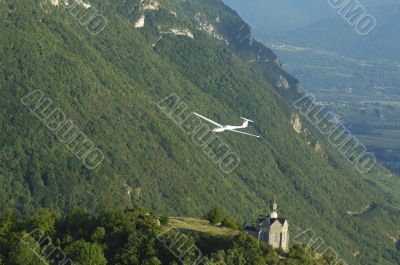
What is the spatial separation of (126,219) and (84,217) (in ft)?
23.9

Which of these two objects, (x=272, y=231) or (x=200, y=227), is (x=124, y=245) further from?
(x=272, y=231)

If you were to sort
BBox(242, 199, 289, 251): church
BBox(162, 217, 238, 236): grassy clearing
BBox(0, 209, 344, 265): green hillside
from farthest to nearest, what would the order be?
BBox(162, 217, 238, 236): grassy clearing
BBox(242, 199, 289, 251): church
BBox(0, 209, 344, 265): green hillside

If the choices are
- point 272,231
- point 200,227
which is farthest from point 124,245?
point 272,231

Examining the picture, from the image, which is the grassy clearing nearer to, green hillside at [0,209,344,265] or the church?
green hillside at [0,209,344,265]

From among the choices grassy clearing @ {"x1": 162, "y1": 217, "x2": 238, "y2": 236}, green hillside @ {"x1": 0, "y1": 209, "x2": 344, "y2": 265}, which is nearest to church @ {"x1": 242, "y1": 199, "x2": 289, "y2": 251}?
green hillside @ {"x1": 0, "y1": 209, "x2": 344, "y2": 265}

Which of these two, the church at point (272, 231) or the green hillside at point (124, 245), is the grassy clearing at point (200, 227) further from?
the church at point (272, 231)

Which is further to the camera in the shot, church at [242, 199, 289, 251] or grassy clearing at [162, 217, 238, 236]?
grassy clearing at [162, 217, 238, 236]

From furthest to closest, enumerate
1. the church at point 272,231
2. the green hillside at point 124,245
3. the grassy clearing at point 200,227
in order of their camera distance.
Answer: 1. the grassy clearing at point 200,227
2. the church at point 272,231
3. the green hillside at point 124,245

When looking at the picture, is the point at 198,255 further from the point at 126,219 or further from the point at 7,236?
the point at 7,236

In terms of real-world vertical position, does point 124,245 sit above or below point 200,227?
below

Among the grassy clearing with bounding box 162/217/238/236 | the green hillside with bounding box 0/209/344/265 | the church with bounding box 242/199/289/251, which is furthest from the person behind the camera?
the grassy clearing with bounding box 162/217/238/236

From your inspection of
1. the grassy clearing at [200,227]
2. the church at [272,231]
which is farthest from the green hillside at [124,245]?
the church at [272,231]

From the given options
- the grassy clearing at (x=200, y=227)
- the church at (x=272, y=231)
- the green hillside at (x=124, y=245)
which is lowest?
the green hillside at (x=124, y=245)

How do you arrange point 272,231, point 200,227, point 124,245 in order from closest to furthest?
point 124,245
point 272,231
point 200,227
